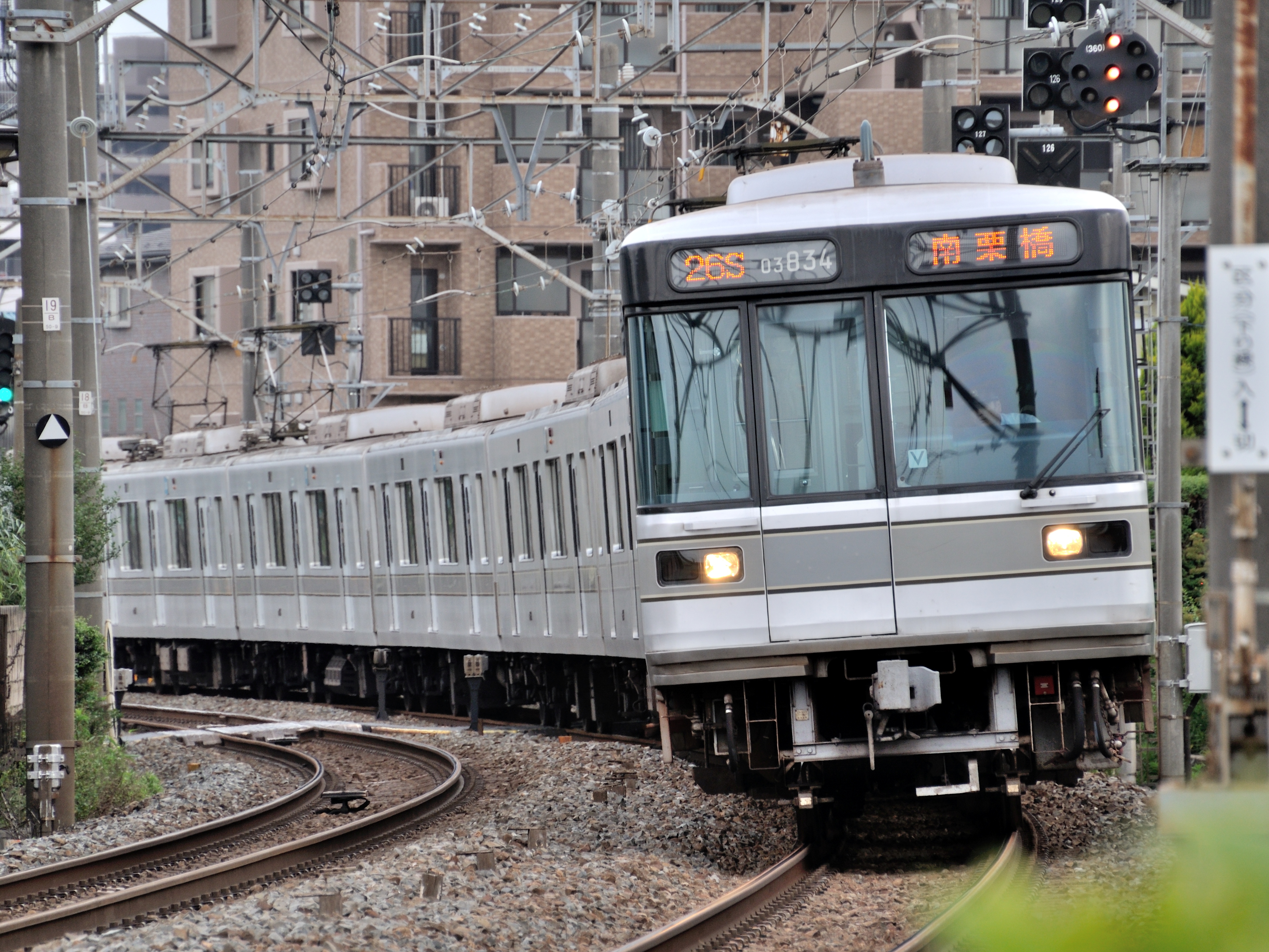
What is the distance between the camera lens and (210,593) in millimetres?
25984

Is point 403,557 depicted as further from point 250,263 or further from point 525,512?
point 250,263

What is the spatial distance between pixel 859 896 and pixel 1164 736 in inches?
255

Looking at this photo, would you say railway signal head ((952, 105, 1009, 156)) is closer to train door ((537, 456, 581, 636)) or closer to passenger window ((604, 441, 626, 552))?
passenger window ((604, 441, 626, 552))

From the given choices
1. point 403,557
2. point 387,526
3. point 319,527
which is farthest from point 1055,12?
point 319,527

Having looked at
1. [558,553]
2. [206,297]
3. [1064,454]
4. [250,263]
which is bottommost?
[558,553]

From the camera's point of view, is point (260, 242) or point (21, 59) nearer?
point (21, 59)

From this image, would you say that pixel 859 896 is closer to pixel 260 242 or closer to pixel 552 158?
pixel 260 242

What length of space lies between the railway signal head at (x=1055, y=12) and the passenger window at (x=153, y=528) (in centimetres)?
1708

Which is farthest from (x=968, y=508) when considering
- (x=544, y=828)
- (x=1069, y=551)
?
(x=544, y=828)

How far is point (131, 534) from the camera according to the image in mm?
27984

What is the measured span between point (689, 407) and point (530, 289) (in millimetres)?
31014

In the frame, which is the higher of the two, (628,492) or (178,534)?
(628,492)

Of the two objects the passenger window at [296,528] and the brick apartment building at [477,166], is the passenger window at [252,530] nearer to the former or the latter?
the passenger window at [296,528]

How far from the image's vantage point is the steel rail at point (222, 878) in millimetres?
8078
